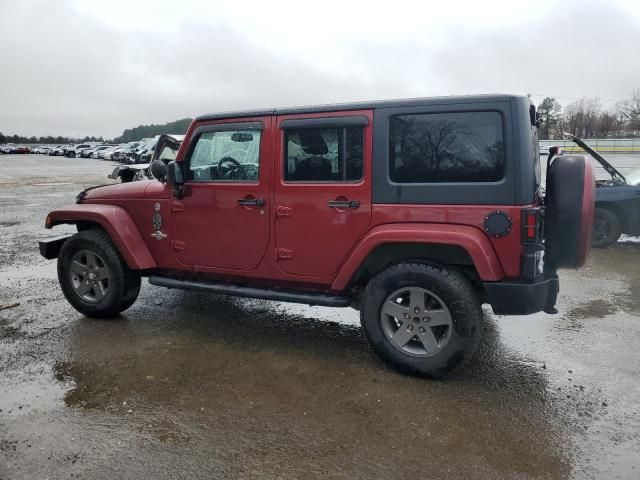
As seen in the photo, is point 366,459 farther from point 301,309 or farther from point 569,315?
point 569,315

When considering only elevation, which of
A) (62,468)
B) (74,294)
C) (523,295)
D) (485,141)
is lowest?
(62,468)

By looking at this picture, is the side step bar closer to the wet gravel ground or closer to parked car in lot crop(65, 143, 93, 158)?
the wet gravel ground

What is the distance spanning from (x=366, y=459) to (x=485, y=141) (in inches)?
86.2

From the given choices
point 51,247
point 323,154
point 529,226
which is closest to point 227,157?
point 323,154

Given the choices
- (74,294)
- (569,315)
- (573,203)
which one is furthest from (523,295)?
(74,294)

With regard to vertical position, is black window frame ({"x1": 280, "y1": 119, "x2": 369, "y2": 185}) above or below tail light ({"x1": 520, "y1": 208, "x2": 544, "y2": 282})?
above

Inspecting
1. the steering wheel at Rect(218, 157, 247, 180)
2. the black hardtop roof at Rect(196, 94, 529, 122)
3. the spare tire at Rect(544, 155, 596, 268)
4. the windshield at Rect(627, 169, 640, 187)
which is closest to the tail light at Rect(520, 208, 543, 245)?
the spare tire at Rect(544, 155, 596, 268)

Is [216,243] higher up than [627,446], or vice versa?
[216,243]

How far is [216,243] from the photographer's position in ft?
14.7

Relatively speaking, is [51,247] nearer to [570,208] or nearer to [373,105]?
[373,105]

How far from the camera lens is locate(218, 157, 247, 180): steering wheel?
438 centimetres

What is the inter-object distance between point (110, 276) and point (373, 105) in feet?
9.49

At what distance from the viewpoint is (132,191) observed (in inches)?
191

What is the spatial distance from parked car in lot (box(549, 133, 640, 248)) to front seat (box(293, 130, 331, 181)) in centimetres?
609
